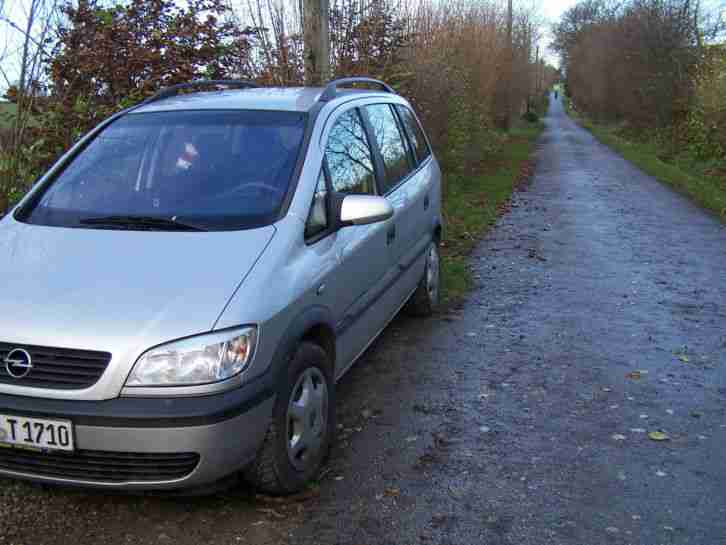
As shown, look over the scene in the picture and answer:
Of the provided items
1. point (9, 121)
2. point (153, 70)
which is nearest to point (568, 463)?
point (9, 121)

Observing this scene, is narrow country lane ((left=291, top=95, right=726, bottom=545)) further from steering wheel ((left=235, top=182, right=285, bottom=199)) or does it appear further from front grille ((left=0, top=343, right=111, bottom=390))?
steering wheel ((left=235, top=182, right=285, bottom=199))

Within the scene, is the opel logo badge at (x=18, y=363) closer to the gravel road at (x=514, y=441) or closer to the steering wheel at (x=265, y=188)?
the gravel road at (x=514, y=441)

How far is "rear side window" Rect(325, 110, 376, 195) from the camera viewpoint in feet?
15.0

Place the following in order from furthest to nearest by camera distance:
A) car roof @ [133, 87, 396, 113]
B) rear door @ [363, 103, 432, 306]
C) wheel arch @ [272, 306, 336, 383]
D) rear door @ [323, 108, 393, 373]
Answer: rear door @ [363, 103, 432, 306], car roof @ [133, 87, 396, 113], rear door @ [323, 108, 393, 373], wheel arch @ [272, 306, 336, 383]

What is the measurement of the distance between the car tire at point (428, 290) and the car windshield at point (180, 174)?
8.55ft

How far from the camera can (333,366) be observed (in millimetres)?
4105

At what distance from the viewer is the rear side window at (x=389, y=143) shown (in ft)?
18.1

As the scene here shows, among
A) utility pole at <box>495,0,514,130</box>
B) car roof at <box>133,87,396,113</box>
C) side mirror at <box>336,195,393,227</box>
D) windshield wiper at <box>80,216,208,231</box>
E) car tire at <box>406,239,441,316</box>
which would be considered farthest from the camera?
utility pole at <box>495,0,514,130</box>

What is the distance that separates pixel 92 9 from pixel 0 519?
5.94m

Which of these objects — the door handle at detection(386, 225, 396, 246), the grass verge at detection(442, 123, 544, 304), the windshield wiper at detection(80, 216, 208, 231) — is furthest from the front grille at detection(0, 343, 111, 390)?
the grass verge at detection(442, 123, 544, 304)

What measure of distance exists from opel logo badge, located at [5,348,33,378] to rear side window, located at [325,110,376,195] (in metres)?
1.92

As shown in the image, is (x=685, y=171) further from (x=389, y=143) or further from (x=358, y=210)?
(x=358, y=210)

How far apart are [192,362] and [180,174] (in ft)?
5.01

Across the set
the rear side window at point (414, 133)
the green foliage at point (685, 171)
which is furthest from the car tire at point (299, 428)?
the green foliage at point (685, 171)
